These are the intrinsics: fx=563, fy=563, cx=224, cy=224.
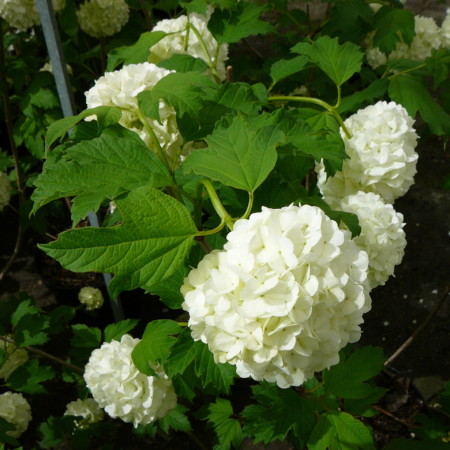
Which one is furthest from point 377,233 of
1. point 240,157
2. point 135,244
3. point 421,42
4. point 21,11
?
point 21,11

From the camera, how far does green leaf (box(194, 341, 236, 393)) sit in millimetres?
1341

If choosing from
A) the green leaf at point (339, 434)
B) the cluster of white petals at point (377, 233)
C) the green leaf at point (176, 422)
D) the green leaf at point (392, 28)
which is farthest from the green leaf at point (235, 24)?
the green leaf at point (176, 422)

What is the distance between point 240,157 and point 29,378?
1.60 meters

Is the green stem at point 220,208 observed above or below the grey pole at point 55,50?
below

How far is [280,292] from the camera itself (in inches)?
38.5

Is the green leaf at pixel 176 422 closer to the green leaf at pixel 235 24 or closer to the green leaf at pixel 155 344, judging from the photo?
the green leaf at pixel 155 344

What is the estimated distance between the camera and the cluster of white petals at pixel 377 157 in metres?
1.58

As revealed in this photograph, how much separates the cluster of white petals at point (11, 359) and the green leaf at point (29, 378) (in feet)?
0.52

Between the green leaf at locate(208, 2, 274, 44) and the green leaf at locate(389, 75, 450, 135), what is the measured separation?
530mm

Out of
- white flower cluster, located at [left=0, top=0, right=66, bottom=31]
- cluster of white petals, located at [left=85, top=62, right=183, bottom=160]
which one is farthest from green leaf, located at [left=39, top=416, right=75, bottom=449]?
white flower cluster, located at [left=0, top=0, right=66, bottom=31]

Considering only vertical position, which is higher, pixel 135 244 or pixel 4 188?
pixel 135 244

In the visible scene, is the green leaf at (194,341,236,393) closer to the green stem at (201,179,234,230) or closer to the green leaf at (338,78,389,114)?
the green stem at (201,179,234,230)

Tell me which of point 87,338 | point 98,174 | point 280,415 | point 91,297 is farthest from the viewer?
point 91,297

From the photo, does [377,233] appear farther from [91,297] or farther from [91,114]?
[91,297]
